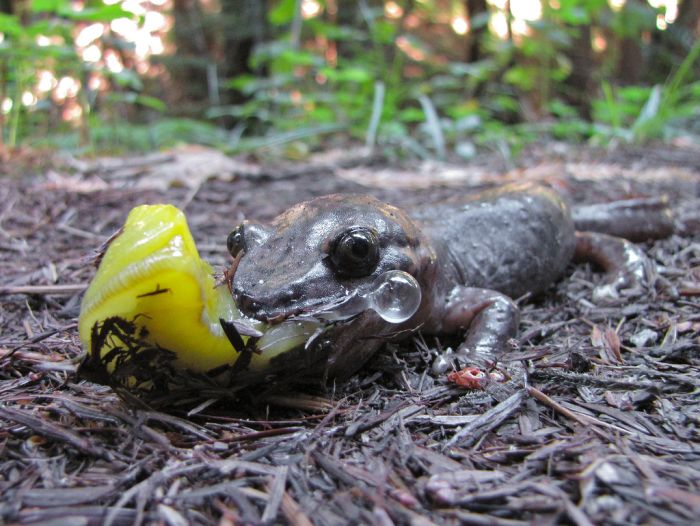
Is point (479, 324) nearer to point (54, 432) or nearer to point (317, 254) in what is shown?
point (317, 254)

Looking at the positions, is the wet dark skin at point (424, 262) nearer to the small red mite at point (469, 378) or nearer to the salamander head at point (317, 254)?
the salamander head at point (317, 254)

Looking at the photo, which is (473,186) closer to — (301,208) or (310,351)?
(301,208)

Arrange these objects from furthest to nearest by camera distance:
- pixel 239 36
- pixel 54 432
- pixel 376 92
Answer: pixel 239 36, pixel 376 92, pixel 54 432

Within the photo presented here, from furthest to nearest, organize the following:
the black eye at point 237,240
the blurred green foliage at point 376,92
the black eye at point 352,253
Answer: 1. the blurred green foliage at point 376,92
2. the black eye at point 237,240
3. the black eye at point 352,253

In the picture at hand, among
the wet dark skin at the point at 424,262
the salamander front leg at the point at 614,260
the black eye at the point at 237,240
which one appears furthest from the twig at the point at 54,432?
the salamander front leg at the point at 614,260

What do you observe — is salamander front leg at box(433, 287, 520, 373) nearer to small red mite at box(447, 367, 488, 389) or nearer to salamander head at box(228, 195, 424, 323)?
small red mite at box(447, 367, 488, 389)

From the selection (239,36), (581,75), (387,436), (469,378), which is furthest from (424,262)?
(581,75)

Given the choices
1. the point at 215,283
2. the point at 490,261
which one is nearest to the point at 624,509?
the point at 215,283
